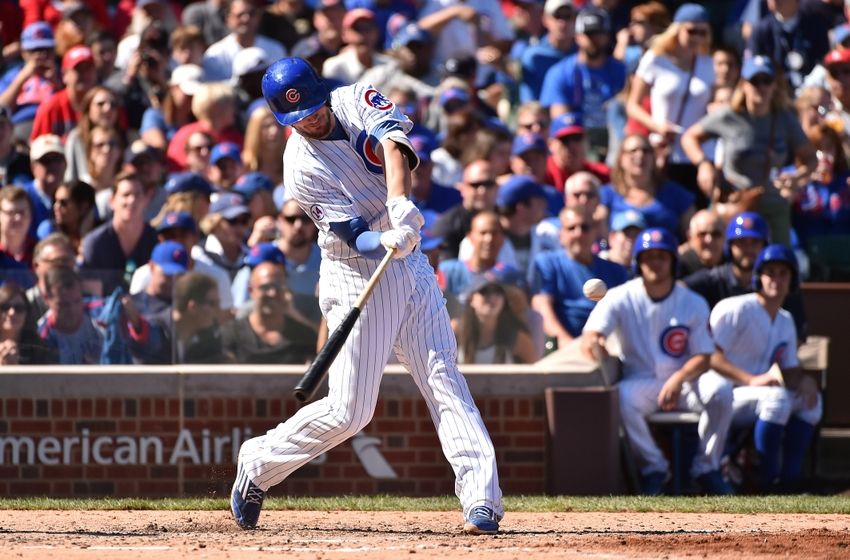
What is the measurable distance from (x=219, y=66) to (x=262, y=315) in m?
4.71

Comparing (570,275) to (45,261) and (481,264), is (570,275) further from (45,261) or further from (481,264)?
(45,261)

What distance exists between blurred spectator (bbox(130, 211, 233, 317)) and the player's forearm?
2965 mm

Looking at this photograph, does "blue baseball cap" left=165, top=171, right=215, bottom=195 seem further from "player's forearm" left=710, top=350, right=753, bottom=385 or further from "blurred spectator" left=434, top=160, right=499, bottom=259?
"player's forearm" left=710, top=350, right=753, bottom=385

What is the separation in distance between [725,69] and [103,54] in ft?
16.7

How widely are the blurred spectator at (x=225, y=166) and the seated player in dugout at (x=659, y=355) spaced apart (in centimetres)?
325

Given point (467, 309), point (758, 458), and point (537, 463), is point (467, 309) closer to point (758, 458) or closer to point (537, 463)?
point (537, 463)

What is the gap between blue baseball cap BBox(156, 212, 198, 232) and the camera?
1069cm

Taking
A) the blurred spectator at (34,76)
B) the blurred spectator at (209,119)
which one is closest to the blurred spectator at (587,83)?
the blurred spectator at (209,119)

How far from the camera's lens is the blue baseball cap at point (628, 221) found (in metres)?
11.0

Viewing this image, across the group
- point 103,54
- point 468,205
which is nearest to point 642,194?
point 468,205

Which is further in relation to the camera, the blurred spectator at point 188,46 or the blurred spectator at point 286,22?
the blurred spectator at point 286,22

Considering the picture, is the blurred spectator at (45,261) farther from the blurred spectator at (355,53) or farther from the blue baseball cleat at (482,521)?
the blurred spectator at (355,53)

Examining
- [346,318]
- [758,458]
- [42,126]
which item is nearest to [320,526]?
[346,318]

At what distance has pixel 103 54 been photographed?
541 inches
